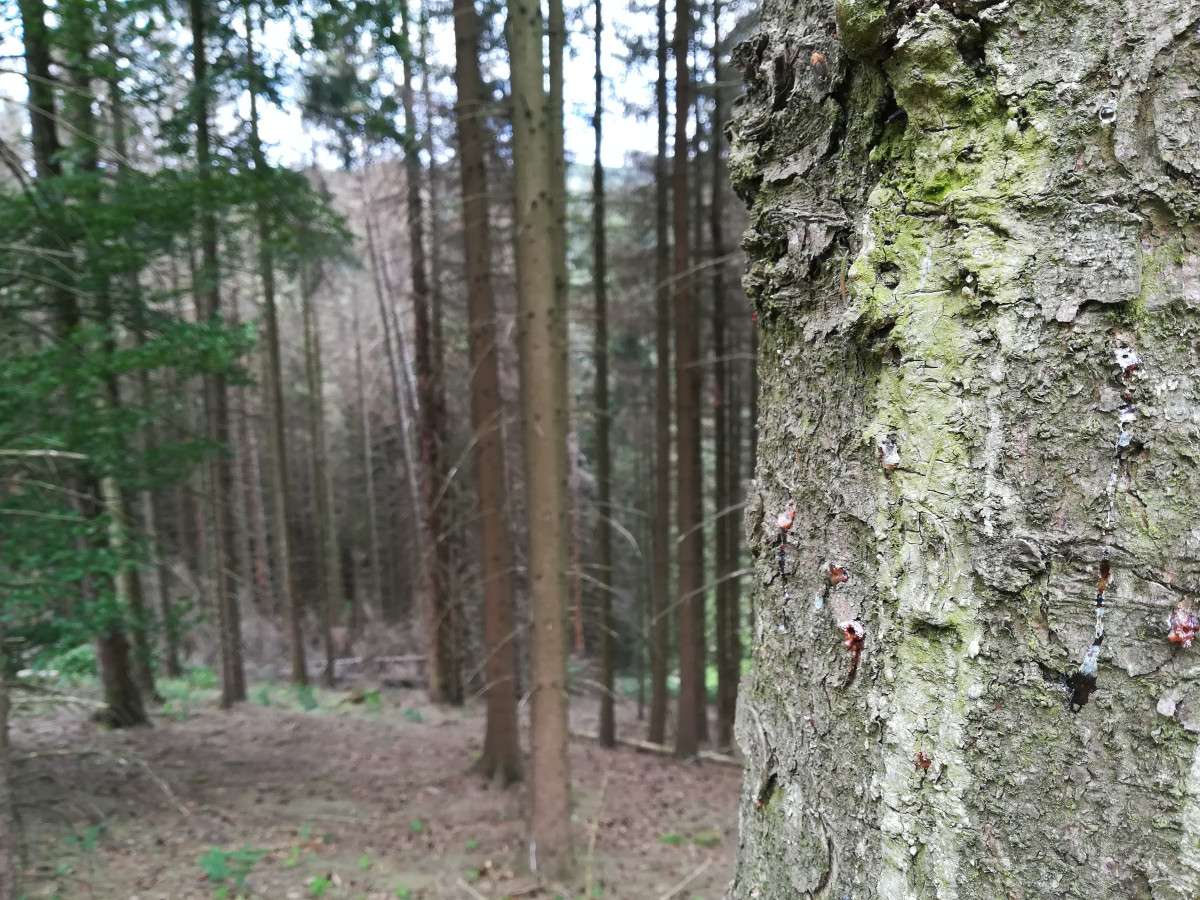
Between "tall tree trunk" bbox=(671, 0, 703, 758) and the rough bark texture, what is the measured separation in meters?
7.88

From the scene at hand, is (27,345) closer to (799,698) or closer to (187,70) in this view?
(187,70)

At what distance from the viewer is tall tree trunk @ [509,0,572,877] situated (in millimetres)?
5238

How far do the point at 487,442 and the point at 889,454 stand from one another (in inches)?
293

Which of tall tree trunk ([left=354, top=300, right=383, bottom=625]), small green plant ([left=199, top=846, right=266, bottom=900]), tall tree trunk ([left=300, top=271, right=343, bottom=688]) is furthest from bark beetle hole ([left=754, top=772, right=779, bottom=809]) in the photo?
tall tree trunk ([left=354, top=300, right=383, bottom=625])

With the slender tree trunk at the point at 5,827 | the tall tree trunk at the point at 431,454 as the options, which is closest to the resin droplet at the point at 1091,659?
the slender tree trunk at the point at 5,827

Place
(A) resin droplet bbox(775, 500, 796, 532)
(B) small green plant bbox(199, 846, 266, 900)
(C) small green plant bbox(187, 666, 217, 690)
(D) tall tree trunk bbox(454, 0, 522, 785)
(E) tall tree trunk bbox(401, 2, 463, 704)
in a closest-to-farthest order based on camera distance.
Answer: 1. (A) resin droplet bbox(775, 500, 796, 532)
2. (B) small green plant bbox(199, 846, 266, 900)
3. (D) tall tree trunk bbox(454, 0, 522, 785)
4. (E) tall tree trunk bbox(401, 2, 463, 704)
5. (C) small green plant bbox(187, 666, 217, 690)

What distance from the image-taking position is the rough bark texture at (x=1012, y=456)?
66cm

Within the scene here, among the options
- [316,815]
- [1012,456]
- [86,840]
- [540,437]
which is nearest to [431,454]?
[316,815]

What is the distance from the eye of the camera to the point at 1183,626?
643mm

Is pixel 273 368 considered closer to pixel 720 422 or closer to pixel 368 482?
pixel 720 422

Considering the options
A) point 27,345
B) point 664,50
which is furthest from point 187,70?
point 664,50

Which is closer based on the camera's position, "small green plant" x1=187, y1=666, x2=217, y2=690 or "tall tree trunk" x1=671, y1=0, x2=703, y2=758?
"tall tree trunk" x1=671, y1=0, x2=703, y2=758

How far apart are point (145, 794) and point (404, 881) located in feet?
10.0

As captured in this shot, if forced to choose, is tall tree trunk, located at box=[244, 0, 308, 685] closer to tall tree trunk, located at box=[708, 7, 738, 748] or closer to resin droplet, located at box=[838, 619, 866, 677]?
tall tree trunk, located at box=[708, 7, 738, 748]
